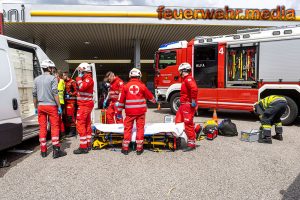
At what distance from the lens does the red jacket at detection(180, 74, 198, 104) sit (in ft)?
16.3

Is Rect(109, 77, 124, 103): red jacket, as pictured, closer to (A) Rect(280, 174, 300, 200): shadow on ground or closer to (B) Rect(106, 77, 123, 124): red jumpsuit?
(B) Rect(106, 77, 123, 124): red jumpsuit

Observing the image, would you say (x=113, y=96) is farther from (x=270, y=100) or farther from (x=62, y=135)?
(x=270, y=100)

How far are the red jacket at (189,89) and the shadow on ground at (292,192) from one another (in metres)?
2.27

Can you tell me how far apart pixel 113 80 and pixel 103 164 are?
2705 millimetres

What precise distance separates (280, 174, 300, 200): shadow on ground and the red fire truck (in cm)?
472

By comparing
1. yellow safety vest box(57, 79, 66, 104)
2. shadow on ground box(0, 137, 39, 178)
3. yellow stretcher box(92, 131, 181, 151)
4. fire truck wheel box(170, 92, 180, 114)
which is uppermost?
yellow safety vest box(57, 79, 66, 104)

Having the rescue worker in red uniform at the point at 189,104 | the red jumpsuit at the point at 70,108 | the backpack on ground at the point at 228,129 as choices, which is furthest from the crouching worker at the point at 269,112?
the red jumpsuit at the point at 70,108

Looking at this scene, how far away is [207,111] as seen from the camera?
10.7m

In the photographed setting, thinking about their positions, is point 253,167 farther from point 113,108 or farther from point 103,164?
point 113,108

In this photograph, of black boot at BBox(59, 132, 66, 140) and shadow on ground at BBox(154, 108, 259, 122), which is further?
shadow on ground at BBox(154, 108, 259, 122)

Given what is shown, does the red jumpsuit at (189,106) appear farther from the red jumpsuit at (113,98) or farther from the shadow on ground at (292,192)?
the shadow on ground at (292,192)

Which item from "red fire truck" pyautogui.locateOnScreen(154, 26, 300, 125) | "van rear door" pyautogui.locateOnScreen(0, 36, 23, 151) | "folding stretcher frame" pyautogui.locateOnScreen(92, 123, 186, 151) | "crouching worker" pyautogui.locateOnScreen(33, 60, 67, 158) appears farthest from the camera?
"red fire truck" pyautogui.locateOnScreen(154, 26, 300, 125)

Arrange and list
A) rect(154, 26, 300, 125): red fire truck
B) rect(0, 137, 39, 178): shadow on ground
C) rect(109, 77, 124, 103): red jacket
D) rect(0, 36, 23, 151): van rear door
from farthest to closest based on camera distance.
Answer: rect(154, 26, 300, 125): red fire truck → rect(109, 77, 124, 103): red jacket → rect(0, 137, 39, 178): shadow on ground → rect(0, 36, 23, 151): van rear door

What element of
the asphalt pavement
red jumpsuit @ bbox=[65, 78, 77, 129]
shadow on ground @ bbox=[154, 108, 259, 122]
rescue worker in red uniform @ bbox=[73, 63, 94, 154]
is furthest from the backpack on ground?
red jumpsuit @ bbox=[65, 78, 77, 129]
